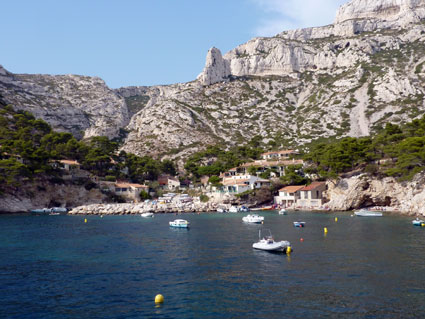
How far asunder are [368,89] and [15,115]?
565 ft

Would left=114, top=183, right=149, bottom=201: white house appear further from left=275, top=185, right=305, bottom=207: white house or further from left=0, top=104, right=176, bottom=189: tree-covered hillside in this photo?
left=275, top=185, right=305, bottom=207: white house

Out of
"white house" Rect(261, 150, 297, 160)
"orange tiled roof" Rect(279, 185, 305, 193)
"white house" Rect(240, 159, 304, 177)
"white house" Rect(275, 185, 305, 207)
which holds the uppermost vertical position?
"white house" Rect(261, 150, 297, 160)

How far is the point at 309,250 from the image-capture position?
44.3 meters

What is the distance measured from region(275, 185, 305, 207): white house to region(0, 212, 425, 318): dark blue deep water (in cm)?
5615

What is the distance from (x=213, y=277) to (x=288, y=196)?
285 ft

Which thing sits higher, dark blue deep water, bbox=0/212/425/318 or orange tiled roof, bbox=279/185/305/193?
orange tiled roof, bbox=279/185/305/193

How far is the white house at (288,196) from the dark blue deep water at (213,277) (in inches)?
2211

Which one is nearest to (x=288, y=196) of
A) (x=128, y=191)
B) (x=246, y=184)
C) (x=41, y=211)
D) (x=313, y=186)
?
(x=313, y=186)

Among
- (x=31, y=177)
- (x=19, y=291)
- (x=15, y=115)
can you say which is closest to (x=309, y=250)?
(x=19, y=291)

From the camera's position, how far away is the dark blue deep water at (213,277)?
2394 centimetres

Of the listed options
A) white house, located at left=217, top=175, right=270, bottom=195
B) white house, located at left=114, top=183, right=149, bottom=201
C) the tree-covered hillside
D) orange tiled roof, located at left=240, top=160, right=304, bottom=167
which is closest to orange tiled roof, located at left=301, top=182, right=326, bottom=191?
white house, located at left=217, top=175, right=270, bottom=195

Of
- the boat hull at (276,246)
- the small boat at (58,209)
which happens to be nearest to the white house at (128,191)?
the small boat at (58,209)

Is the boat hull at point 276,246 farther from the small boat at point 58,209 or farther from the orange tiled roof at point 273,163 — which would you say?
the orange tiled roof at point 273,163

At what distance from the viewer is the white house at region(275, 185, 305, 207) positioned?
113m
